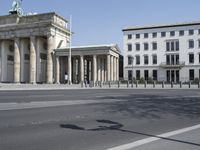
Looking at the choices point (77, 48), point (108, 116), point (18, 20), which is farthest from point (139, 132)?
point (18, 20)

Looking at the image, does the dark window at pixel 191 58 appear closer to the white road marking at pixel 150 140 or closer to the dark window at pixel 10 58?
the dark window at pixel 10 58

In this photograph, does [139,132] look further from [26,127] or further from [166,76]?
[166,76]

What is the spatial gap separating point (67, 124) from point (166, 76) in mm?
72031

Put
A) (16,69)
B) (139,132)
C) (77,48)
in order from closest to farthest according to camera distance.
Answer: (139,132), (77,48), (16,69)

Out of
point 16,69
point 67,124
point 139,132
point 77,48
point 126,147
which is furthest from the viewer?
point 16,69

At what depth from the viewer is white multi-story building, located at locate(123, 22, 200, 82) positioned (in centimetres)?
7631

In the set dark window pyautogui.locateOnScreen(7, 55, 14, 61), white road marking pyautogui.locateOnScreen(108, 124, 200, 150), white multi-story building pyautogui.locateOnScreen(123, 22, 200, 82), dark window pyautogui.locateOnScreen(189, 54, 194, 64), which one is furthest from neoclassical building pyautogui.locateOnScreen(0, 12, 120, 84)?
white road marking pyautogui.locateOnScreen(108, 124, 200, 150)

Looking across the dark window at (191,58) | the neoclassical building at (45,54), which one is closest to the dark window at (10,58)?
the neoclassical building at (45,54)

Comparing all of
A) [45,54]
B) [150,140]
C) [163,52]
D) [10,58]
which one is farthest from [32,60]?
[150,140]

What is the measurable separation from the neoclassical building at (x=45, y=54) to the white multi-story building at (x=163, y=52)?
7.91 m

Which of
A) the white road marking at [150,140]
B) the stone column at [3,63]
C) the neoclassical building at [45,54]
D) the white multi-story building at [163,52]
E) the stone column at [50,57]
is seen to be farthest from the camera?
the stone column at [3,63]

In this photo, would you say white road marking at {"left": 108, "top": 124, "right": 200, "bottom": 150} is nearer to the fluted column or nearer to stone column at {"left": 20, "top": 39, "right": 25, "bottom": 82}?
the fluted column

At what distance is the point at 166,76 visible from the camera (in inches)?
3115

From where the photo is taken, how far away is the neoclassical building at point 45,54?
2773 inches
